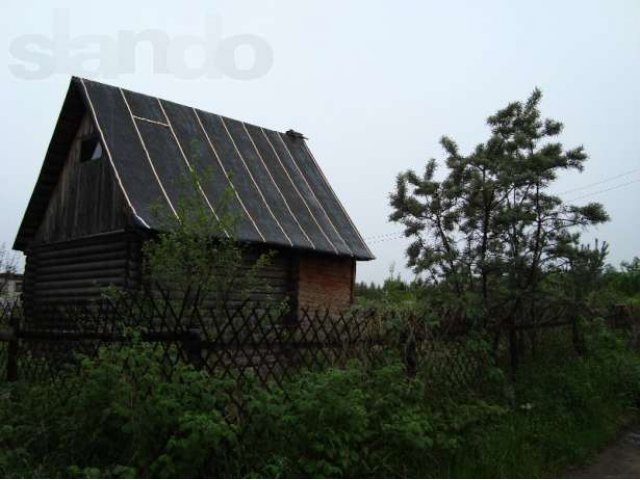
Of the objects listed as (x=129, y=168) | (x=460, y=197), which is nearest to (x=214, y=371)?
(x=460, y=197)

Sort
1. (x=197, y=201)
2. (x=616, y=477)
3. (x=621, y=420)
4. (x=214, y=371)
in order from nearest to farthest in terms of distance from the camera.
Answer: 1. (x=214, y=371)
2. (x=616, y=477)
3. (x=621, y=420)
4. (x=197, y=201)

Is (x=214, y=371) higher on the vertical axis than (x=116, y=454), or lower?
higher

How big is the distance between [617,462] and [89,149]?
12.0 metres

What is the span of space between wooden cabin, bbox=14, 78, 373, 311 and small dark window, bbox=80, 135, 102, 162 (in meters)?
0.02

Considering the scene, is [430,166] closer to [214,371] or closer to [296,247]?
[296,247]

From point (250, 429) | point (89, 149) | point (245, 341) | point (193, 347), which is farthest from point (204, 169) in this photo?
point (250, 429)

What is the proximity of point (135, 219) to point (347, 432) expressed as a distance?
711 cm

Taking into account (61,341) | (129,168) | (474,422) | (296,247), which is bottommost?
(474,422)

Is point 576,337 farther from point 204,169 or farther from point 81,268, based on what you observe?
point 81,268

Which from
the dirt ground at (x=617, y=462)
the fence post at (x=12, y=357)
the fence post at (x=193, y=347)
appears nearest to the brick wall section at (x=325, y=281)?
the fence post at (x=12, y=357)

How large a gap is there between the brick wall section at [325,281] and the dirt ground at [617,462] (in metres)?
7.16

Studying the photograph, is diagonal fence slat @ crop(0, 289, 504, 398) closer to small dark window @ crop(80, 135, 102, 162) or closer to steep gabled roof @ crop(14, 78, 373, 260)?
steep gabled roof @ crop(14, 78, 373, 260)

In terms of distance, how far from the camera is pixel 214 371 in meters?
4.40

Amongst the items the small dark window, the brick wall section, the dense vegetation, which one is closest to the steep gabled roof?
the brick wall section
